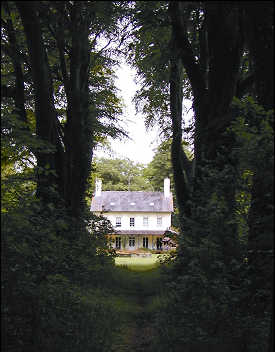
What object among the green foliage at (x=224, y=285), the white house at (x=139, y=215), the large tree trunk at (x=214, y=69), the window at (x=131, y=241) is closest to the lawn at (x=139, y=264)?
the large tree trunk at (x=214, y=69)

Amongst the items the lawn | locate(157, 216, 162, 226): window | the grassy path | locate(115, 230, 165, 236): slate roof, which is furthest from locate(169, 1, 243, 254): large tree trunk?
locate(157, 216, 162, 226): window

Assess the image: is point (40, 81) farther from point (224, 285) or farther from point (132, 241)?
point (132, 241)

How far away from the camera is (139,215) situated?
57312 mm

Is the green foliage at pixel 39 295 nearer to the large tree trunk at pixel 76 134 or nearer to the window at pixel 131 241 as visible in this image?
the large tree trunk at pixel 76 134

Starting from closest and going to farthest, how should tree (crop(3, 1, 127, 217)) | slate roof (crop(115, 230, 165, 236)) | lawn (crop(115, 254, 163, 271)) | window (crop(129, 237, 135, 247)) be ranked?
tree (crop(3, 1, 127, 217)) → lawn (crop(115, 254, 163, 271)) → slate roof (crop(115, 230, 165, 236)) → window (crop(129, 237, 135, 247))

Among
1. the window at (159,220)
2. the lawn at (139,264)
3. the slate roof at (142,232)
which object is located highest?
the window at (159,220)

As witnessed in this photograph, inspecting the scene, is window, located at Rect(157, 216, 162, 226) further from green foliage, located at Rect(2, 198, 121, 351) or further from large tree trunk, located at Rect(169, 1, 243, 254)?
green foliage, located at Rect(2, 198, 121, 351)

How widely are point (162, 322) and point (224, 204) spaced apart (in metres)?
2.41

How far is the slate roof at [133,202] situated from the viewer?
56.6 metres

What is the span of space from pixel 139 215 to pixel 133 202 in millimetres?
1893

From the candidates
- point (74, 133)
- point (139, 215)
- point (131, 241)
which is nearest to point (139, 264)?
point (74, 133)

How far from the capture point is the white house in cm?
5616

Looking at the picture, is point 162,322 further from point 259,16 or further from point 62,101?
point 62,101

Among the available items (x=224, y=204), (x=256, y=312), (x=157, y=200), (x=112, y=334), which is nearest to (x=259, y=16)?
(x=224, y=204)
